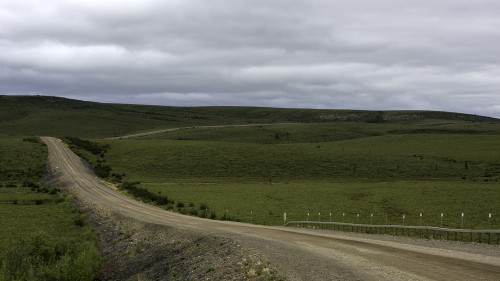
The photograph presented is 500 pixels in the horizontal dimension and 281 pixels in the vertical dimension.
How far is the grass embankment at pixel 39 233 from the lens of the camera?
24000 millimetres

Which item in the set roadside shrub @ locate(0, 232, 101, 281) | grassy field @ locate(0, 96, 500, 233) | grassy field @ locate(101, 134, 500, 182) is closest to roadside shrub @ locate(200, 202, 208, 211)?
grassy field @ locate(0, 96, 500, 233)

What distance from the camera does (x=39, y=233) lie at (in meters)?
29.9

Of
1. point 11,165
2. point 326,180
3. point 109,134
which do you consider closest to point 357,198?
point 326,180

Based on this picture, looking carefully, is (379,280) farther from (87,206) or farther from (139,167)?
(139,167)

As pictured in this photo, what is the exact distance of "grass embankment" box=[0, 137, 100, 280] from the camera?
24.0 m

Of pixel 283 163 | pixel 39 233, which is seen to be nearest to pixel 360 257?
pixel 39 233

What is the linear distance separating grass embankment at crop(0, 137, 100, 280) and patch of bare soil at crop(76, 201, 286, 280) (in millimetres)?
1350

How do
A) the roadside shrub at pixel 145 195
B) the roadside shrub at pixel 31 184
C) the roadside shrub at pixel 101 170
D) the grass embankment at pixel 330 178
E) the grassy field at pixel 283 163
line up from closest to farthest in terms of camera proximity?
1. the grass embankment at pixel 330 178
2. the roadside shrub at pixel 145 195
3. the roadside shrub at pixel 31 184
4. the roadside shrub at pixel 101 170
5. the grassy field at pixel 283 163

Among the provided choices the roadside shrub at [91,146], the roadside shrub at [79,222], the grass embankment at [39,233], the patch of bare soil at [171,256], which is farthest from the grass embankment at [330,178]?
the grass embankment at [39,233]

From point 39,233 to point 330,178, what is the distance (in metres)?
56.7

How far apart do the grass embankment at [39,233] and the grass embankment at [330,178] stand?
11.3m

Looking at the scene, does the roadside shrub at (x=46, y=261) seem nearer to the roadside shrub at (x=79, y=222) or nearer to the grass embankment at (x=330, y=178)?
the roadside shrub at (x=79, y=222)

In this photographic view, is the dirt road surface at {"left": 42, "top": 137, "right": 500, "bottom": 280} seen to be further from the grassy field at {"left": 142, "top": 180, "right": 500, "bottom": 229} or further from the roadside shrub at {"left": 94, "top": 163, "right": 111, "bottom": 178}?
the roadside shrub at {"left": 94, "top": 163, "right": 111, "bottom": 178}

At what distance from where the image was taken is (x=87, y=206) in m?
47.0
